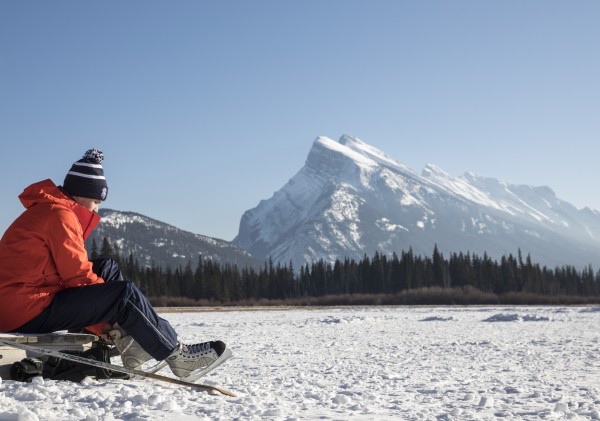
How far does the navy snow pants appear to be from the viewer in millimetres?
5746

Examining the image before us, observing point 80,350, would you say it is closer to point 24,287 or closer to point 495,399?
point 24,287

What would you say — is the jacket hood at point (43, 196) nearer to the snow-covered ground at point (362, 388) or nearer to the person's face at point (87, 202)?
the person's face at point (87, 202)

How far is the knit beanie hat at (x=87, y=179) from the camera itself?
19.5ft

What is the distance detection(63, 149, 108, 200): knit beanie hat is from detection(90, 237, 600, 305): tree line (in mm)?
116587

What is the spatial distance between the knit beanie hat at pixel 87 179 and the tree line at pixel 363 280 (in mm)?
116587

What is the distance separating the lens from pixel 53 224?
5457 millimetres

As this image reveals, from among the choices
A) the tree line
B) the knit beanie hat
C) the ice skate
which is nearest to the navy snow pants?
the ice skate

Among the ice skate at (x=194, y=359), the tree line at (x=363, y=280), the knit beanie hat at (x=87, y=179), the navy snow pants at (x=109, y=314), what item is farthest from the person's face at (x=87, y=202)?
the tree line at (x=363, y=280)

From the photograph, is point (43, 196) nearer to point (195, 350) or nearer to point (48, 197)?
point (48, 197)

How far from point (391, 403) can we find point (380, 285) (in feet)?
459

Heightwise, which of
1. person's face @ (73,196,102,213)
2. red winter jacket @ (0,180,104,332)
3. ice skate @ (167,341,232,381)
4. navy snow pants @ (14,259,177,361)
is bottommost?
ice skate @ (167,341,232,381)

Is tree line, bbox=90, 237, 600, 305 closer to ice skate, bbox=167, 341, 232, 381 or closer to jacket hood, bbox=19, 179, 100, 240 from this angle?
ice skate, bbox=167, 341, 232, 381

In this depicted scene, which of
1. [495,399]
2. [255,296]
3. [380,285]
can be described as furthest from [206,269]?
[495,399]

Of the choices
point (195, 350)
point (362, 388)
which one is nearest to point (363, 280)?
point (362, 388)
